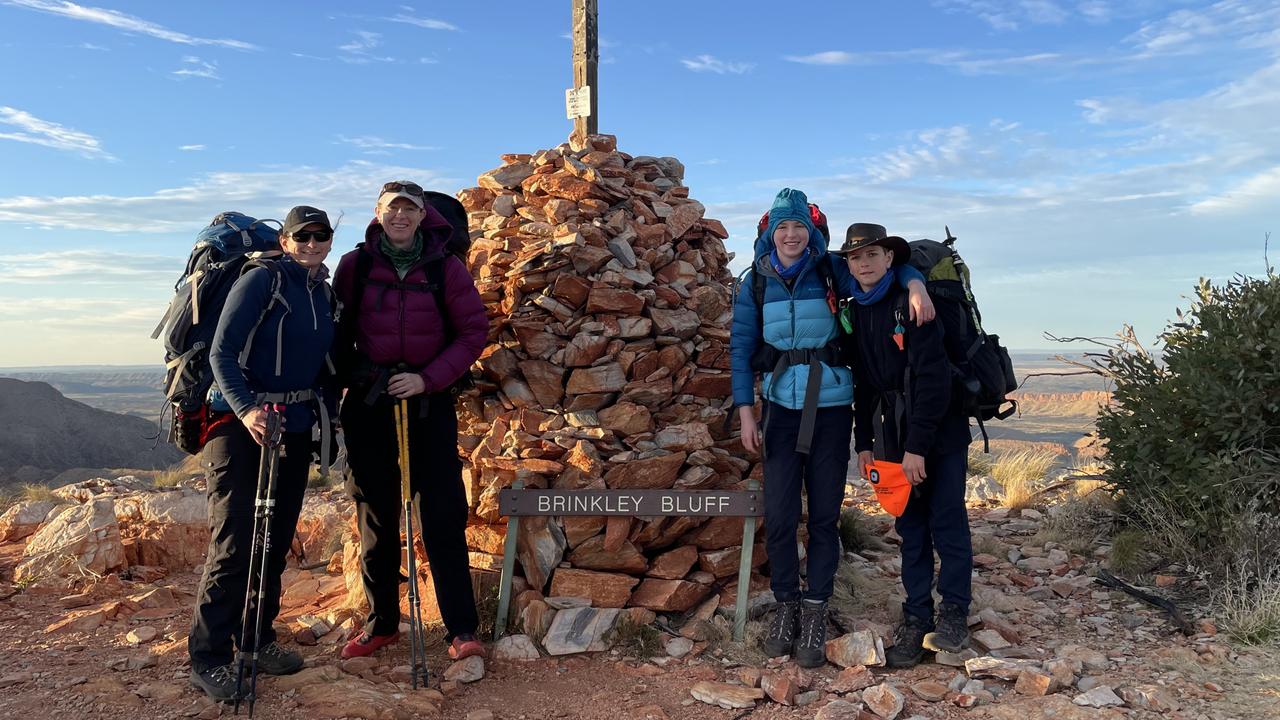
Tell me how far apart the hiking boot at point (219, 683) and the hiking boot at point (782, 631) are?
313cm

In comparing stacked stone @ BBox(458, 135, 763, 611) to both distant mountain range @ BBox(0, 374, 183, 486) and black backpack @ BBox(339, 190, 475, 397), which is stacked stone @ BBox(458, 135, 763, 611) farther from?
distant mountain range @ BBox(0, 374, 183, 486)

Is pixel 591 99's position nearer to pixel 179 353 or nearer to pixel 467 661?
pixel 179 353

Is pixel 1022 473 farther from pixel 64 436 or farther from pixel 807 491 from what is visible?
pixel 64 436

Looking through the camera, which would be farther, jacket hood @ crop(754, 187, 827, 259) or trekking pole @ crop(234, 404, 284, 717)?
jacket hood @ crop(754, 187, 827, 259)

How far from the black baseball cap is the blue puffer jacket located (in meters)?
2.57

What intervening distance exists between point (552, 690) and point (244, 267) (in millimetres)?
3054

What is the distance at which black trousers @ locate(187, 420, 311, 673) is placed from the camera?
492 cm

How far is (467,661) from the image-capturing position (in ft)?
17.3

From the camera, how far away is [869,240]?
16.5 ft

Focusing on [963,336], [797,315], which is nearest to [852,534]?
[963,336]

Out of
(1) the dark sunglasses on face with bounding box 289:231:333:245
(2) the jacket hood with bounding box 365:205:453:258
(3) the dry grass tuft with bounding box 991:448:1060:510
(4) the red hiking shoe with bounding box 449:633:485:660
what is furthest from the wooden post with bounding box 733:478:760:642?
(3) the dry grass tuft with bounding box 991:448:1060:510

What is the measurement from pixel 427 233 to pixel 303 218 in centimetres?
73

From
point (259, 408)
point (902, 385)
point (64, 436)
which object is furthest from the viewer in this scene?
point (64, 436)

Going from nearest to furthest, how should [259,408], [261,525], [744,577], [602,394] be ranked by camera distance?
1. [259,408]
2. [261,525]
3. [744,577]
4. [602,394]
